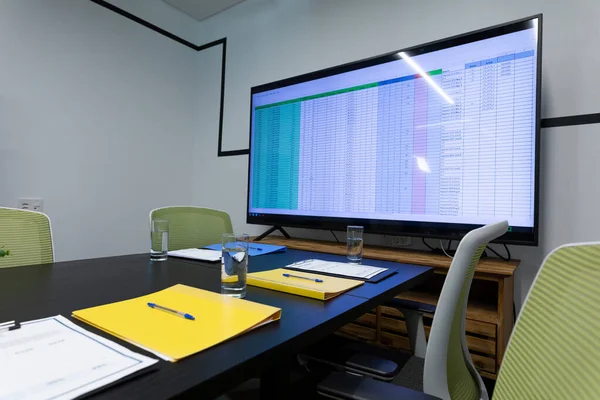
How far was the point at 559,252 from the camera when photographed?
1.47 ft

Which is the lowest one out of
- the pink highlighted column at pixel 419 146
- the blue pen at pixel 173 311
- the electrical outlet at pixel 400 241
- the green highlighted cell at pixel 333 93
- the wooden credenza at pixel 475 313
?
→ the wooden credenza at pixel 475 313

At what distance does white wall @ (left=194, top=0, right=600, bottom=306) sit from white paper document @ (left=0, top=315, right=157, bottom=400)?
1.65 meters

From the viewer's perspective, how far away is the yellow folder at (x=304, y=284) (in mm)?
774

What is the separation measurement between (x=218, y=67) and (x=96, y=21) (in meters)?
0.89

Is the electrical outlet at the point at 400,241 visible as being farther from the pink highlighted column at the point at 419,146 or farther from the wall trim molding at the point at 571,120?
the wall trim molding at the point at 571,120

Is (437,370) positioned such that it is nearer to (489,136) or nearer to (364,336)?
(364,336)

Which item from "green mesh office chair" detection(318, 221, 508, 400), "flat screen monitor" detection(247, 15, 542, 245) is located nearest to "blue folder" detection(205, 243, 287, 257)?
"flat screen monitor" detection(247, 15, 542, 245)

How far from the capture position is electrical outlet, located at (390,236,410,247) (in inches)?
71.6

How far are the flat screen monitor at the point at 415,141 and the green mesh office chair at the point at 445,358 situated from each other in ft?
2.50

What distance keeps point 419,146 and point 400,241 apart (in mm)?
515

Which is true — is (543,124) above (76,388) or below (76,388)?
above

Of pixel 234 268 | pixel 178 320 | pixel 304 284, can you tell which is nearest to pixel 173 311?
pixel 178 320

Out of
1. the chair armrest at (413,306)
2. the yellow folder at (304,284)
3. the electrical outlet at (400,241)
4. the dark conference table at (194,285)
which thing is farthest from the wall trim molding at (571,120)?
the yellow folder at (304,284)

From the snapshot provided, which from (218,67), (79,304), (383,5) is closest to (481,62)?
(383,5)
